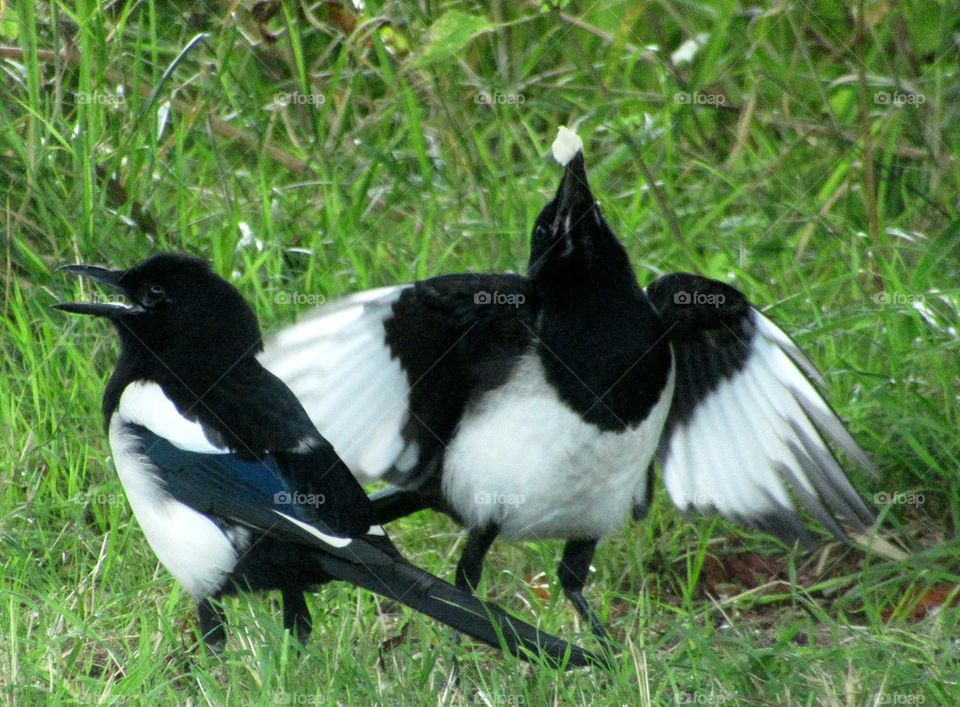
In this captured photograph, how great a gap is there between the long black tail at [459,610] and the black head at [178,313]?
17.0 inches

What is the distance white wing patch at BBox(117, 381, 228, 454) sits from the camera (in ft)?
8.52

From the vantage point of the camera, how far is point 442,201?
416 cm

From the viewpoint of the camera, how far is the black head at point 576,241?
2.72 m

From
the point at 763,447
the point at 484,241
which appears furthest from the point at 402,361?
the point at 484,241

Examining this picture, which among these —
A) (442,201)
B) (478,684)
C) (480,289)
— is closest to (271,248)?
(442,201)

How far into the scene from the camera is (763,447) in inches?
117

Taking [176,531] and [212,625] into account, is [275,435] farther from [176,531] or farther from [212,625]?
[212,625]

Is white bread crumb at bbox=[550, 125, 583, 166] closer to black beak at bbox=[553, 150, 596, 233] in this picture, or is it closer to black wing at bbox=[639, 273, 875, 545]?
black beak at bbox=[553, 150, 596, 233]

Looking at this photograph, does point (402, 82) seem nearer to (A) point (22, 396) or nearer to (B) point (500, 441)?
(A) point (22, 396)

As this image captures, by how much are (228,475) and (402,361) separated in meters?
0.43

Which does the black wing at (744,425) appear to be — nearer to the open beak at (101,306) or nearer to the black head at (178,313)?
the black head at (178,313)

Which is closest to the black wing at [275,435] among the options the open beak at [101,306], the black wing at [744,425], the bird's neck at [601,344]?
the open beak at [101,306]

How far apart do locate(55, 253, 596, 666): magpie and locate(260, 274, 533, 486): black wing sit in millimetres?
167

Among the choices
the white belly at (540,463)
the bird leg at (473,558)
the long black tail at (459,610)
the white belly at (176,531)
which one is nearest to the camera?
the long black tail at (459,610)
